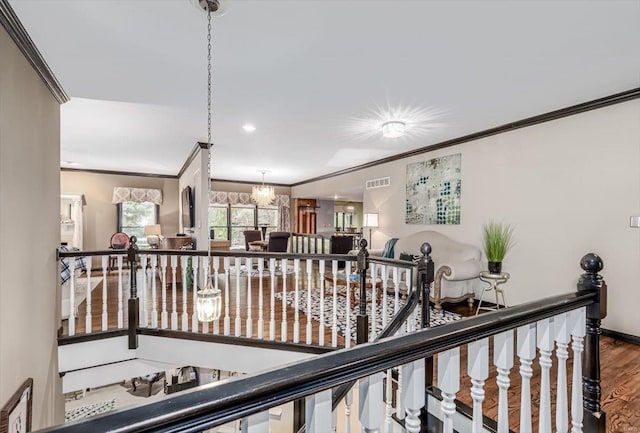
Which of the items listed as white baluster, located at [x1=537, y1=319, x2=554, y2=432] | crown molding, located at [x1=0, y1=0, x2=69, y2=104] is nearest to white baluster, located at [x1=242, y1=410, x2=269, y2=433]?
white baluster, located at [x1=537, y1=319, x2=554, y2=432]

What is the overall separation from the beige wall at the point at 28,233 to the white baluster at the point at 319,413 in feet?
7.59

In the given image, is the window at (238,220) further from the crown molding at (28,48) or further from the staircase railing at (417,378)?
the staircase railing at (417,378)

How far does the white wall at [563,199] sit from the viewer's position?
10.4ft

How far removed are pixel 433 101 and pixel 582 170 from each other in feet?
5.86

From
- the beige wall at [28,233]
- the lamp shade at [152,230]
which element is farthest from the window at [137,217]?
the beige wall at [28,233]

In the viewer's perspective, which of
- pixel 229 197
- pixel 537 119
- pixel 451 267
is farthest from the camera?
pixel 229 197

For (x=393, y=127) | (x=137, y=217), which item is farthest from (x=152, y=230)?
(x=393, y=127)

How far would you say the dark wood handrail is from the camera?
556mm

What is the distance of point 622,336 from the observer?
3180 millimetres

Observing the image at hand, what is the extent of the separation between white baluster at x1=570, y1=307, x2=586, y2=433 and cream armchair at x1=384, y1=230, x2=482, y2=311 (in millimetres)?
2776

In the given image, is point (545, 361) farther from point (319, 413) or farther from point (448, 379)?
point (319, 413)

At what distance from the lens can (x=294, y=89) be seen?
3148mm

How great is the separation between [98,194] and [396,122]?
7704 mm

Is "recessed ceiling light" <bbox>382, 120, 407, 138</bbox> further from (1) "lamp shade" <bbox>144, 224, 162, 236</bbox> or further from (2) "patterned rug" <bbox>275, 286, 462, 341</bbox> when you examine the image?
(1) "lamp shade" <bbox>144, 224, 162, 236</bbox>
